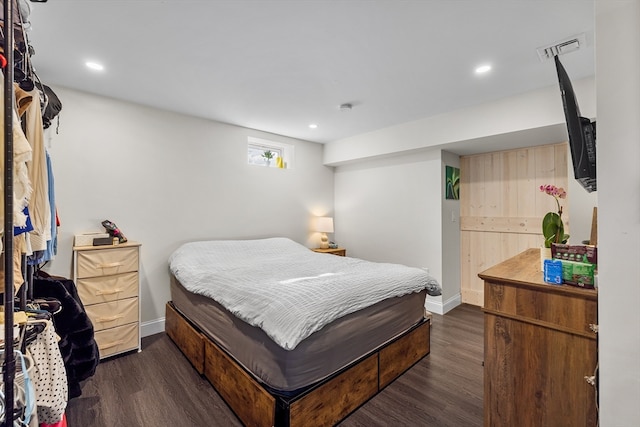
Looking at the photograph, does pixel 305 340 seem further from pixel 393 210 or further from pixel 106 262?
pixel 393 210

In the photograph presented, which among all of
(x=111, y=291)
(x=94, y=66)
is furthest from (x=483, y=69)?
(x=111, y=291)

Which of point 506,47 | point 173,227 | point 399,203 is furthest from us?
point 399,203

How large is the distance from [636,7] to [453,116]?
8.49 ft

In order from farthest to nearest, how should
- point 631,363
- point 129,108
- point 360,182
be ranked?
point 360,182 < point 129,108 < point 631,363

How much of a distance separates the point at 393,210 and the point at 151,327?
333 centimetres

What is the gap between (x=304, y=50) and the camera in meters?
2.05

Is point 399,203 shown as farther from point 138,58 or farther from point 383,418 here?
point 138,58

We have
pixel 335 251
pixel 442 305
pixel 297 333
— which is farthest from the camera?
pixel 335 251

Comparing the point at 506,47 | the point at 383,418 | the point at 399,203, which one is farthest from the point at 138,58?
the point at 399,203

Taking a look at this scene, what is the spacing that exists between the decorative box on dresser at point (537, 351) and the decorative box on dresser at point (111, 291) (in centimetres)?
284

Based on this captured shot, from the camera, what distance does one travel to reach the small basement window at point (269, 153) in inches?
159

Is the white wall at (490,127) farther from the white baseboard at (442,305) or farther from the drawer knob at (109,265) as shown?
the drawer knob at (109,265)

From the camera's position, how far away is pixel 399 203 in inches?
162

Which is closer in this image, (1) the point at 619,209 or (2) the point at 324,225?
(1) the point at 619,209
